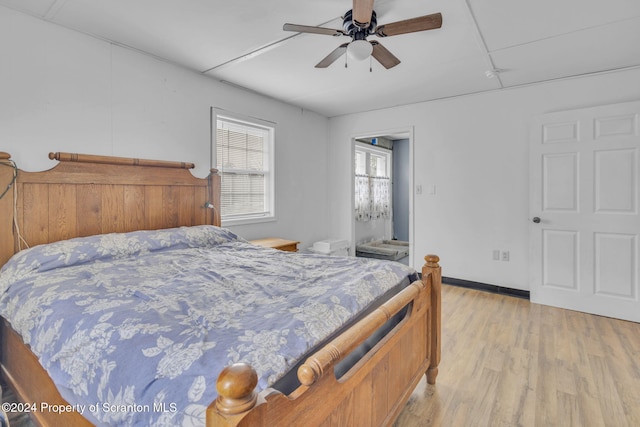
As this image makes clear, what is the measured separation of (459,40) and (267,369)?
108 inches

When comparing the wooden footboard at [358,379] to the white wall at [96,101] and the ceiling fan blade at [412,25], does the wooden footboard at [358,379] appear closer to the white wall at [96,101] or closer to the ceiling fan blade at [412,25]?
the ceiling fan blade at [412,25]

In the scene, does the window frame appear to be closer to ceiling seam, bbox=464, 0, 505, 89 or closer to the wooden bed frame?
the wooden bed frame

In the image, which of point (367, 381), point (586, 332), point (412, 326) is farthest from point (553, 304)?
point (367, 381)

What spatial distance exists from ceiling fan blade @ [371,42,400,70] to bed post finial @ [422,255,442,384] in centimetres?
144

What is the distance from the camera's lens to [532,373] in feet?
6.83

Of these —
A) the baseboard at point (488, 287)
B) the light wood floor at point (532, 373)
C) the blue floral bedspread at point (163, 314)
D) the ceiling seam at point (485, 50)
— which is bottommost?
the light wood floor at point (532, 373)

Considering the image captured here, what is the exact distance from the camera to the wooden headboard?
6.73 ft

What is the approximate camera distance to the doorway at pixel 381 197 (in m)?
5.67

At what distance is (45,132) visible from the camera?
225 cm

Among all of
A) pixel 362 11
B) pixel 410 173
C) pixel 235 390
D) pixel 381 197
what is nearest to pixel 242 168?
pixel 410 173

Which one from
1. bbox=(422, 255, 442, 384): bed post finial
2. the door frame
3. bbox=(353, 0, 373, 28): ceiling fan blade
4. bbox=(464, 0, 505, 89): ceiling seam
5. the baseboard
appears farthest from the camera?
the door frame

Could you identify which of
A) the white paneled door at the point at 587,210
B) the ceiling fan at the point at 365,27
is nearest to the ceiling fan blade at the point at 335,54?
the ceiling fan at the point at 365,27

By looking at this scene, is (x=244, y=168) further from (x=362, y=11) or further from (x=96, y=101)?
(x=362, y=11)

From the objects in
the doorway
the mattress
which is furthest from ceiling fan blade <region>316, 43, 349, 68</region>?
the mattress
